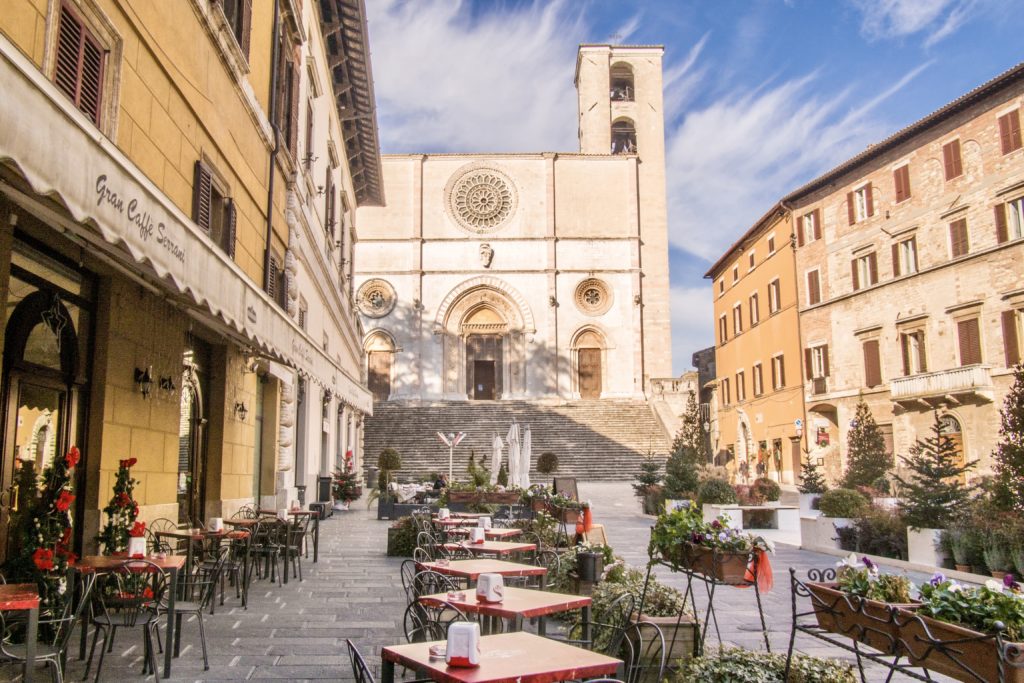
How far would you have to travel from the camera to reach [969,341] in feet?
80.7

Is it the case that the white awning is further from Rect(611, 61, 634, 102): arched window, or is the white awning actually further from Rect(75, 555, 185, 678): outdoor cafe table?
Rect(611, 61, 634, 102): arched window

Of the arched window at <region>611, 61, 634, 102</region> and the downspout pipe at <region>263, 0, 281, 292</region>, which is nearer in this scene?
the downspout pipe at <region>263, 0, 281, 292</region>

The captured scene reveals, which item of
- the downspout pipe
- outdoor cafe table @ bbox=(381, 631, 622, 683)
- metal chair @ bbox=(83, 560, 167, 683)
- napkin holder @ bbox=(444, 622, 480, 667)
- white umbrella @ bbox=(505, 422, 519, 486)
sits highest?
the downspout pipe

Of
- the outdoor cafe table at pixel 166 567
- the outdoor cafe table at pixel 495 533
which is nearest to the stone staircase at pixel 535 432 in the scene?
the outdoor cafe table at pixel 495 533

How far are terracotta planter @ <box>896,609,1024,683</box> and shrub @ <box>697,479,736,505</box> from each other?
13.8m

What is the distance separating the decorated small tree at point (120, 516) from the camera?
7020 millimetres

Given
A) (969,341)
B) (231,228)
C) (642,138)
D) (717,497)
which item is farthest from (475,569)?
(642,138)

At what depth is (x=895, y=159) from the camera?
28094mm

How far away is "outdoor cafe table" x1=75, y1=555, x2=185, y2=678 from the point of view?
5.43m

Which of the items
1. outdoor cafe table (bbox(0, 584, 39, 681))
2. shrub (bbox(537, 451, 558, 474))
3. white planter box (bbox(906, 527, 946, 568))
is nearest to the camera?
outdoor cafe table (bbox(0, 584, 39, 681))

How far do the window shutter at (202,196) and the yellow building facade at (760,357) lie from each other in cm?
2707

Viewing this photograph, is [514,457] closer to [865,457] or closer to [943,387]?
[865,457]

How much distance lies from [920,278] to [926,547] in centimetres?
1723

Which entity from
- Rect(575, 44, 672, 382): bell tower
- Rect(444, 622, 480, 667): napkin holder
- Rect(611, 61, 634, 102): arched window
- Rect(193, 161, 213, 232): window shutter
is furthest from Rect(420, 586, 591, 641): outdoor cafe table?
Rect(611, 61, 634, 102): arched window
